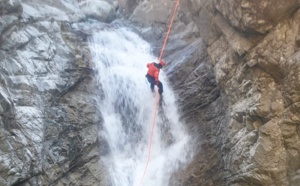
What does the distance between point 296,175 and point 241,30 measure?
11.0ft

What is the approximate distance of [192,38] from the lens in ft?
46.6

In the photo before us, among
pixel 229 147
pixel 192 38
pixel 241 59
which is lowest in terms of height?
pixel 229 147

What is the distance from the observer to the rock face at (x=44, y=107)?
7.97m

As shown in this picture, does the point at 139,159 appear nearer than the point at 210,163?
No

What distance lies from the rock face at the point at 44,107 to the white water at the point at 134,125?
54 cm

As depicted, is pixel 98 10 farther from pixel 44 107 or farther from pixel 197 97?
pixel 44 107

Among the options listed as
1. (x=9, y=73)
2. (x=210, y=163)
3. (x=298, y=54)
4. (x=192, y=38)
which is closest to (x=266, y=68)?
(x=298, y=54)

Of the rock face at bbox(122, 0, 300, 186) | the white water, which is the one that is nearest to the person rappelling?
the white water

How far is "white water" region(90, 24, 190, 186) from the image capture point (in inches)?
376

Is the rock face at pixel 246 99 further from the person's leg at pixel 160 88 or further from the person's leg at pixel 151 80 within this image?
the person's leg at pixel 151 80

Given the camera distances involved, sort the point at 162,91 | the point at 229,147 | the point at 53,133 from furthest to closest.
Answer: the point at 162,91
the point at 53,133
the point at 229,147

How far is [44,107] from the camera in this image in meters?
9.08

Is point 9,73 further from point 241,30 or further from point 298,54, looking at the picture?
point 298,54

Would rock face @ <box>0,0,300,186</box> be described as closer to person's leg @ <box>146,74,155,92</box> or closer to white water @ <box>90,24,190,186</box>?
white water @ <box>90,24,190,186</box>
